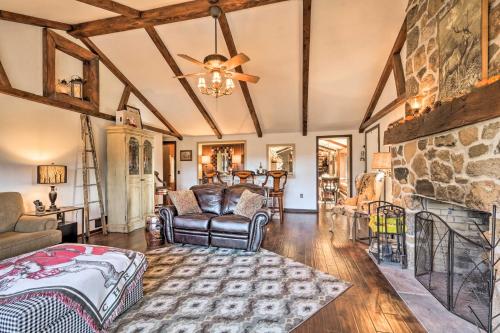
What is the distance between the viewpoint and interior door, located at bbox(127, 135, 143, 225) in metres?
5.46

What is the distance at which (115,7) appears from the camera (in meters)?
3.75

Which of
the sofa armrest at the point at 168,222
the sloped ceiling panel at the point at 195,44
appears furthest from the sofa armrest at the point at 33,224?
the sloped ceiling panel at the point at 195,44

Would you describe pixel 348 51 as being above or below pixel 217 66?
above

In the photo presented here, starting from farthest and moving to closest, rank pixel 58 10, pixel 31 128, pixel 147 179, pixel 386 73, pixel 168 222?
pixel 147 179
pixel 386 73
pixel 168 222
pixel 31 128
pixel 58 10

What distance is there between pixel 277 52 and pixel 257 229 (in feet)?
10.5

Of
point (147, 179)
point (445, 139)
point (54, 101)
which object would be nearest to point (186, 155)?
point (147, 179)

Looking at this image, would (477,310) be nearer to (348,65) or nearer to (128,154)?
(348,65)

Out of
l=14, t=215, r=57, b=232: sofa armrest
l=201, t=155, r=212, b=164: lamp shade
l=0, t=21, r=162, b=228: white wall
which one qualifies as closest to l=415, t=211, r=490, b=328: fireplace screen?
l=14, t=215, r=57, b=232: sofa armrest

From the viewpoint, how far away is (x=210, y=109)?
7016mm

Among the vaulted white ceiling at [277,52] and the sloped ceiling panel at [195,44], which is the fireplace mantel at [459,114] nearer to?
the vaulted white ceiling at [277,52]

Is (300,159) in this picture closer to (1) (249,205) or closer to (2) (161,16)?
(1) (249,205)

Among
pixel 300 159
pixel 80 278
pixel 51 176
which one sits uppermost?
pixel 300 159

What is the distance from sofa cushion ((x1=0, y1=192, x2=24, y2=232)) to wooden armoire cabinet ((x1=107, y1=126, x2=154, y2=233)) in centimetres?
182

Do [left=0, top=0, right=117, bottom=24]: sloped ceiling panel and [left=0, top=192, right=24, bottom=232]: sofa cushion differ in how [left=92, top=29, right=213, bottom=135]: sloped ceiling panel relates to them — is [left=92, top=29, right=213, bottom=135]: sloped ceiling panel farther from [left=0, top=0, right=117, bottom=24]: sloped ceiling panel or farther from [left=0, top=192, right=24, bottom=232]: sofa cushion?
[left=0, top=192, right=24, bottom=232]: sofa cushion
